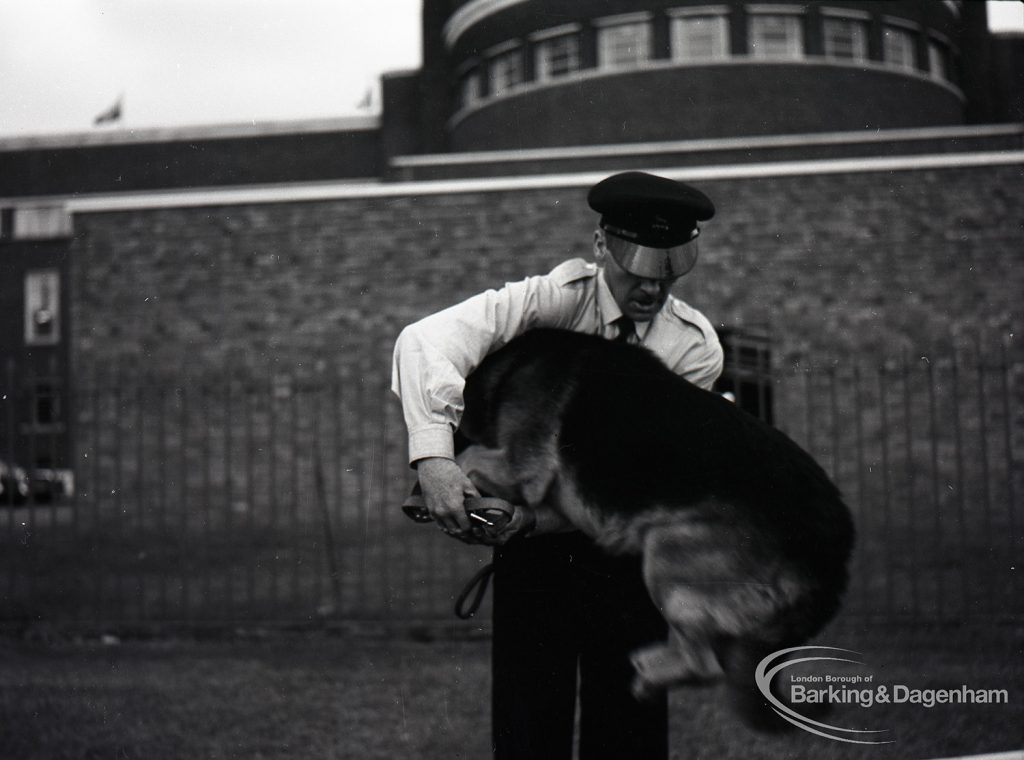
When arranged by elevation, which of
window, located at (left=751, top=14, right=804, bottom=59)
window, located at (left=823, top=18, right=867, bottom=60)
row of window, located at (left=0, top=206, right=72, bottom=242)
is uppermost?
row of window, located at (left=0, top=206, right=72, bottom=242)

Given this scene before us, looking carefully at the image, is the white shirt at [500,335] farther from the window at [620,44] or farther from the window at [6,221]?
the window at [6,221]

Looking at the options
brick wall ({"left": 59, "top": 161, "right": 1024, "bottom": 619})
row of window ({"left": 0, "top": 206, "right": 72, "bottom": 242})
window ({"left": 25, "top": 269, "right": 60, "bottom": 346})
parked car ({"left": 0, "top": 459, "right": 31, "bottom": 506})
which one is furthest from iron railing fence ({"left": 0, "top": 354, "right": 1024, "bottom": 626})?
window ({"left": 25, "top": 269, "right": 60, "bottom": 346})

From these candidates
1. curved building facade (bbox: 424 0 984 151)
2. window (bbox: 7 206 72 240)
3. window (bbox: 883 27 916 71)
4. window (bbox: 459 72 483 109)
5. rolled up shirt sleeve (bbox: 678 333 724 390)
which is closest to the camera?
rolled up shirt sleeve (bbox: 678 333 724 390)

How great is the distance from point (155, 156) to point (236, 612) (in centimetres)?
324

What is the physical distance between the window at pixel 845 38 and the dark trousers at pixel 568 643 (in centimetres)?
370

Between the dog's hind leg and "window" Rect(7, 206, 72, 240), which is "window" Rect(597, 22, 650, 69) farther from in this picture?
"window" Rect(7, 206, 72, 240)

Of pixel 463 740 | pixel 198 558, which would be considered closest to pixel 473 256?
pixel 198 558

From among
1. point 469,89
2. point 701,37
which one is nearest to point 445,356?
point 701,37

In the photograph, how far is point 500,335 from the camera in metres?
2.14

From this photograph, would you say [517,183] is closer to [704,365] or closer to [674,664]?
[704,365]

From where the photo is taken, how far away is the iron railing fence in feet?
21.4

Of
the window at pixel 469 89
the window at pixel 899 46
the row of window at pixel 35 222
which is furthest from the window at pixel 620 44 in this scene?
the row of window at pixel 35 222

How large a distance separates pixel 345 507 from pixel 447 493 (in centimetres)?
703

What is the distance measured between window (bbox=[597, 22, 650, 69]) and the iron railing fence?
8.16 ft
